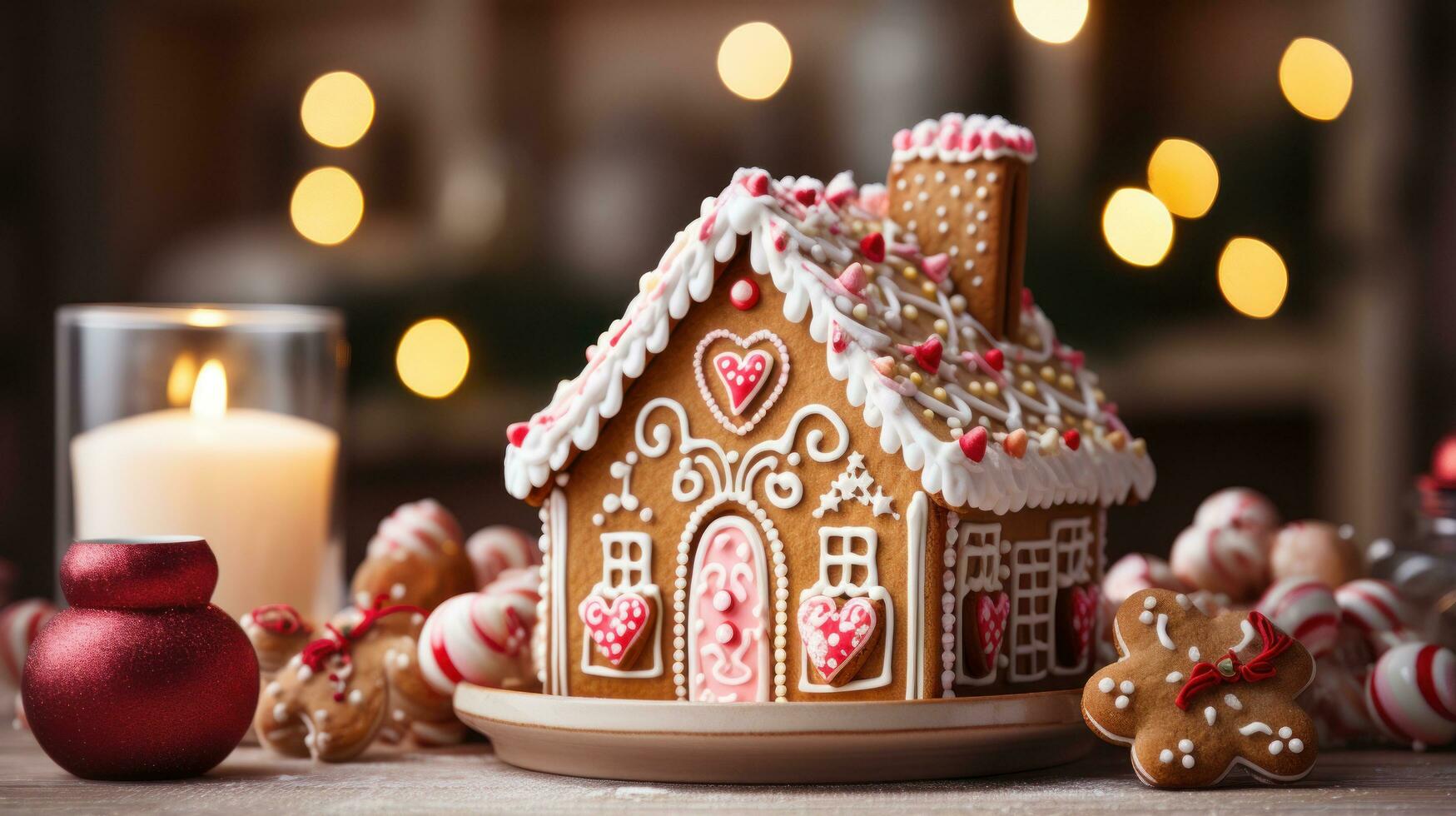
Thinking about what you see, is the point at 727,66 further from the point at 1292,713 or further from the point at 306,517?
the point at 1292,713

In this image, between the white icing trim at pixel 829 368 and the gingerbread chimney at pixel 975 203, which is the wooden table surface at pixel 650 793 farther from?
the gingerbread chimney at pixel 975 203

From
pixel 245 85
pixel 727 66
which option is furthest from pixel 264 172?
pixel 727 66

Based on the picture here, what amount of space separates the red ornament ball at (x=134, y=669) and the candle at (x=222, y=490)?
11.4 inches

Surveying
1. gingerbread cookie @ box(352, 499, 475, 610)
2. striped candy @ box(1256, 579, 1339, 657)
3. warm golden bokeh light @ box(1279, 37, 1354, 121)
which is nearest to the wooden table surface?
striped candy @ box(1256, 579, 1339, 657)

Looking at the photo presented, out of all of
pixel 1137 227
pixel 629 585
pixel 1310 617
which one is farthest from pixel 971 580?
pixel 1137 227

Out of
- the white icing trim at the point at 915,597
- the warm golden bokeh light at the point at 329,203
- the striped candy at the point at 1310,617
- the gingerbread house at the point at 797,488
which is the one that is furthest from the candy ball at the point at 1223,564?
the warm golden bokeh light at the point at 329,203

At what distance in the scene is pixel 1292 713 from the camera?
1.17m

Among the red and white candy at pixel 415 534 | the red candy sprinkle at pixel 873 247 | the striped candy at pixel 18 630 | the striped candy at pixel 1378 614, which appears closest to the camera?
the red candy sprinkle at pixel 873 247

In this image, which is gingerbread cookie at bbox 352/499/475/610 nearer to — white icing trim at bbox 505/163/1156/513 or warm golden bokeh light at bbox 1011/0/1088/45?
white icing trim at bbox 505/163/1156/513

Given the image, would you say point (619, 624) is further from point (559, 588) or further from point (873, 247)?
point (873, 247)

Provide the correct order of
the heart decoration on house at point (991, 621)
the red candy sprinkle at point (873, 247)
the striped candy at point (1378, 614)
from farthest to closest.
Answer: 1. the striped candy at point (1378, 614)
2. the red candy sprinkle at point (873, 247)
3. the heart decoration on house at point (991, 621)

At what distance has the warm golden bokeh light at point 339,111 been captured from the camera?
3.10m

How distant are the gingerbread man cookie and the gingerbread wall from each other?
0.53 ft

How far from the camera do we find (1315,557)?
160 centimetres
